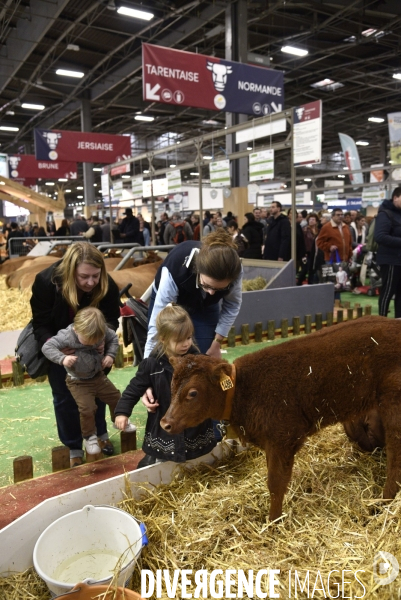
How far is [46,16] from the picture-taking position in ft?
46.3

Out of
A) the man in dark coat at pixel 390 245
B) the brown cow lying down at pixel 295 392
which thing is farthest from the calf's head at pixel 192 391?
the man in dark coat at pixel 390 245

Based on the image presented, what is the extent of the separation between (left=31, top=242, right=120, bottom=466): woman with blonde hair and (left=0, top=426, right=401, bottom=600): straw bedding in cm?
92

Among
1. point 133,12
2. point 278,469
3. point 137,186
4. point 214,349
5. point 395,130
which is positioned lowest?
point 278,469

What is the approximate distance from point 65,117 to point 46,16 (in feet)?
40.9

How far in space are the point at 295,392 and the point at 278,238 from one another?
7.06m

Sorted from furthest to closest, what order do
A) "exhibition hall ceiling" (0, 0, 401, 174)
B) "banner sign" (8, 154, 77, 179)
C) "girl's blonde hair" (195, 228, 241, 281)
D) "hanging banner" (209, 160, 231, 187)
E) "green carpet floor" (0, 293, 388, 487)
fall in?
"banner sign" (8, 154, 77, 179), "exhibition hall ceiling" (0, 0, 401, 174), "hanging banner" (209, 160, 231, 187), "green carpet floor" (0, 293, 388, 487), "girl's blonde hair" (195, 228, 241, 281)

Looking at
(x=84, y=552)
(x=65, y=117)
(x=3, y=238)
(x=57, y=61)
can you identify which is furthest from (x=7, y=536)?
(x=65, y=117)

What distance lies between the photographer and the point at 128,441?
3.38 m

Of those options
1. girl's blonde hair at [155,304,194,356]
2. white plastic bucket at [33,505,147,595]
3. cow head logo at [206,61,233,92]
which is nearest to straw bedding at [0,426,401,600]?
white plastic bucket at [33,505,147,595]

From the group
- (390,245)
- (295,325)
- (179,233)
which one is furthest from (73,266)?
(179,233)

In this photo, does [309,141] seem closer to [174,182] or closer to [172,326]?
[174,182]

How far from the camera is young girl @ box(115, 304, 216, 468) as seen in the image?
8.56ft

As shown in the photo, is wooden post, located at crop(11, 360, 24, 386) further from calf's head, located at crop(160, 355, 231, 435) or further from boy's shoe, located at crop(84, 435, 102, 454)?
calf's head, located at crop(160, 355, 231, 435)

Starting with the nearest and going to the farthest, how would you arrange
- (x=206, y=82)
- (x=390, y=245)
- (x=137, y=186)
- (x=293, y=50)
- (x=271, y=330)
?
(x=390, y=245) < (x=271, y=330) < (x=206, y=82) < (x=137, y=186) < (x=293, y=50)
